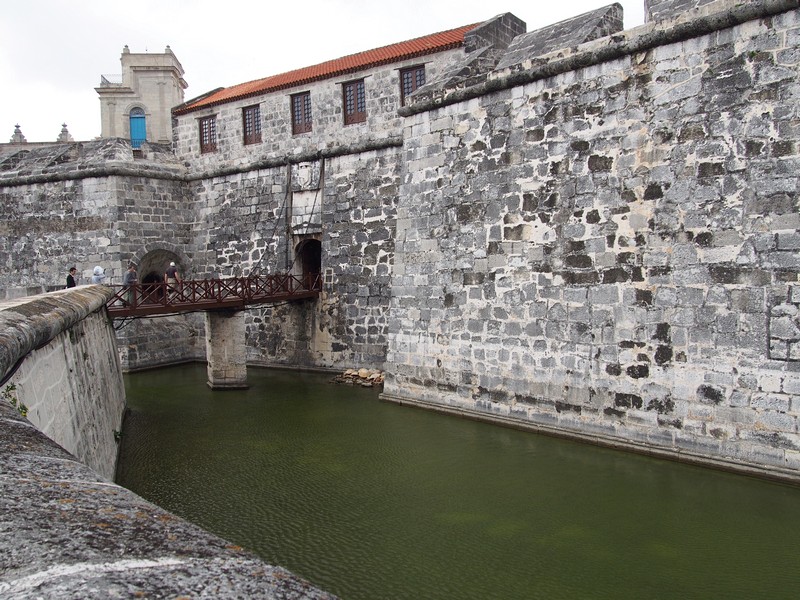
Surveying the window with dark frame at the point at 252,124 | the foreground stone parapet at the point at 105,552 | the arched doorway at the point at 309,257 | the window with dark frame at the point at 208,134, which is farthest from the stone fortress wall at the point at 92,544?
the window with dark frame at the point at 208,134

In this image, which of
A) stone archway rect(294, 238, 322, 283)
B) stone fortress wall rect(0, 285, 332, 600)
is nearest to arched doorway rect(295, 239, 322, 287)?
stone archway rect(294, 238, 322, 283)

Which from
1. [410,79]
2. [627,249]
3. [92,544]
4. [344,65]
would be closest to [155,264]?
[344,65]

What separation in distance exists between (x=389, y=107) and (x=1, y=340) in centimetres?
1344

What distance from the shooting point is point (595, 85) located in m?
9.27

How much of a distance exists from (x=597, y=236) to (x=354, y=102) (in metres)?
9.56

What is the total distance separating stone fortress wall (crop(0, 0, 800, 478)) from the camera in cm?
762

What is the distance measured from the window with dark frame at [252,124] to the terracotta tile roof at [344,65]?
0.42 meters

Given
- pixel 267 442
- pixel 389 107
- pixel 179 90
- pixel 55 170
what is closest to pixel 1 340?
pixel 267 442

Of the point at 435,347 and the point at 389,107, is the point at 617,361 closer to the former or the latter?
the point at 435,347

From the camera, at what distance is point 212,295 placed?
14195 mm

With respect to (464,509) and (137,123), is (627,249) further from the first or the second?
(137,123)

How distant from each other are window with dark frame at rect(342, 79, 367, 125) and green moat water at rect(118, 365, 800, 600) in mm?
8810

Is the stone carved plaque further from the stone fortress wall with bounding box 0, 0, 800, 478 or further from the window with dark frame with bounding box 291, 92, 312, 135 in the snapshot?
the window with dark frame with bounding box 291, 92, 312, 135

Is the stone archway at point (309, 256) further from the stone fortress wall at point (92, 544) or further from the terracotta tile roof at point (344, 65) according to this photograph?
the stone fortress wall at point (92, 544)
